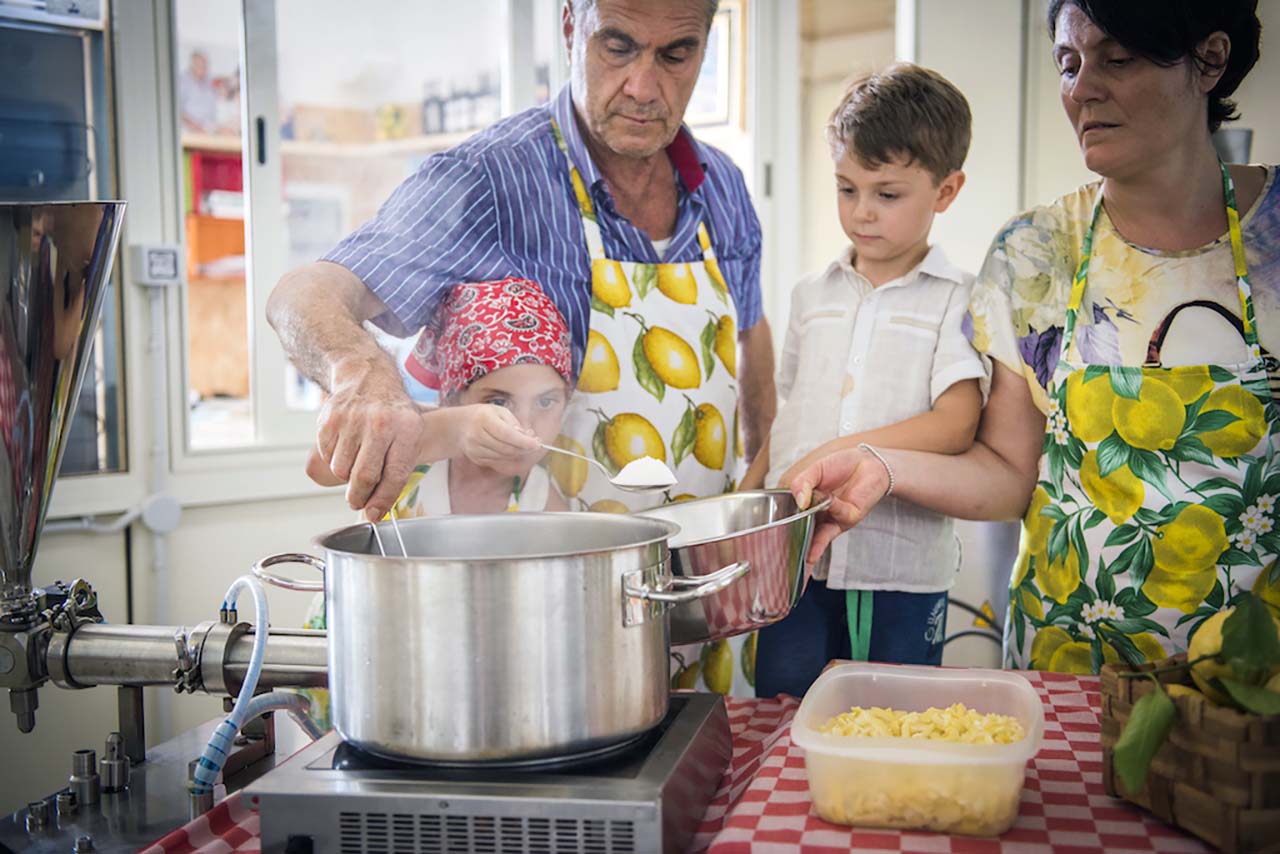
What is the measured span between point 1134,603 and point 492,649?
902 millimetres

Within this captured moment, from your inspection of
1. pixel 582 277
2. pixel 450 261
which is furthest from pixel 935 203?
pixel 450 261

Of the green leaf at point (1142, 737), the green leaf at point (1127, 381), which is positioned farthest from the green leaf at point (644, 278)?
the green leaf at point (1142, 737)

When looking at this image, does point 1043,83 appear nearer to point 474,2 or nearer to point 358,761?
point 474,2

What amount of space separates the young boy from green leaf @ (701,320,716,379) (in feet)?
0.43

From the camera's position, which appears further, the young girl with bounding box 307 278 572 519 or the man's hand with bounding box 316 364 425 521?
the young girl with bounding box 307 278 572 519

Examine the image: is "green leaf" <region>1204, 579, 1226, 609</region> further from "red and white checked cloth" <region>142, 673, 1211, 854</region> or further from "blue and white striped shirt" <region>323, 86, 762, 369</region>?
"blue and white striped shirt" <region>323, 86, 762, 369</region>

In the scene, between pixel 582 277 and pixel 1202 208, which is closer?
pixel 1202 208

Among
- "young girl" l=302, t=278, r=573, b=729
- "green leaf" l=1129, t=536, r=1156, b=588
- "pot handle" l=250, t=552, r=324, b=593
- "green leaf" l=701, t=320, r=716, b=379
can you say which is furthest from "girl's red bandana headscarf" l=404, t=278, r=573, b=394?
"green leaf" l=1129, t=536, r=1156, b=588

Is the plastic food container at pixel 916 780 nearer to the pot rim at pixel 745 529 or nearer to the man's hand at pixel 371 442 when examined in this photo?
the pot rim at pixel 745 529

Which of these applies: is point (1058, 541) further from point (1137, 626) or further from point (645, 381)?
point (645, 381)

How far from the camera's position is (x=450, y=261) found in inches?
59.8

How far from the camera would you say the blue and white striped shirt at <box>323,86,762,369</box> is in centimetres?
148

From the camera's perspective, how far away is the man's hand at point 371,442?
1.10 m

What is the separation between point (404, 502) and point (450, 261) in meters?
0.33
